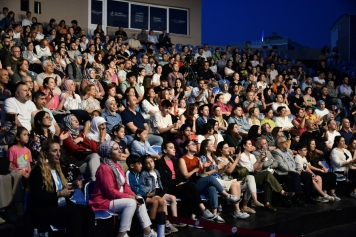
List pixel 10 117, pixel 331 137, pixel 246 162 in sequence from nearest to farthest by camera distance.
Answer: pixel 10 117, pixel 246 162, pixel 331 137

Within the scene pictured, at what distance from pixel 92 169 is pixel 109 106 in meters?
1.83

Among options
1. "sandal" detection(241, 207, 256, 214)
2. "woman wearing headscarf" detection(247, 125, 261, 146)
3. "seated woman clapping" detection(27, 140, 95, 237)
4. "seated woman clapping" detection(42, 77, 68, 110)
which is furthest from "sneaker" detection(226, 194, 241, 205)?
"seated woman clapping" detection(42, 77, 68, 110)

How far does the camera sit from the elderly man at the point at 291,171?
26.0ft

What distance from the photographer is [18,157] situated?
564 centimetres

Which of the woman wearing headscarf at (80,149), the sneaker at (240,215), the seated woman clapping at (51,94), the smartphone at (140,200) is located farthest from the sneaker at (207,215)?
the seated woman clapping at (51,94)

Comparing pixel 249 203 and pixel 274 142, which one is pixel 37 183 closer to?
pixel 249 203

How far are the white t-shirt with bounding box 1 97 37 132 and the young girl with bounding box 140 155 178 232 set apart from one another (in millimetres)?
1586

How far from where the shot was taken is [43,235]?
4.96m

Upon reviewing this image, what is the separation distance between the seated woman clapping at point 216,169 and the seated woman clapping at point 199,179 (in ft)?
0.43

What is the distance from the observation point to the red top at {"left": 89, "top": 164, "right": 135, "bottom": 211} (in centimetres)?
533

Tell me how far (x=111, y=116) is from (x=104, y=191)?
2.54m

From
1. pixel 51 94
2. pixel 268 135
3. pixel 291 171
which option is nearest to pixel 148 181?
pixel 51 94

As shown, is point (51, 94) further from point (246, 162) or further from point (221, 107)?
point (221, 107)

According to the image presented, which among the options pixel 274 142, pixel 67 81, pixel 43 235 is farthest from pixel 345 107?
pixel 43 235
